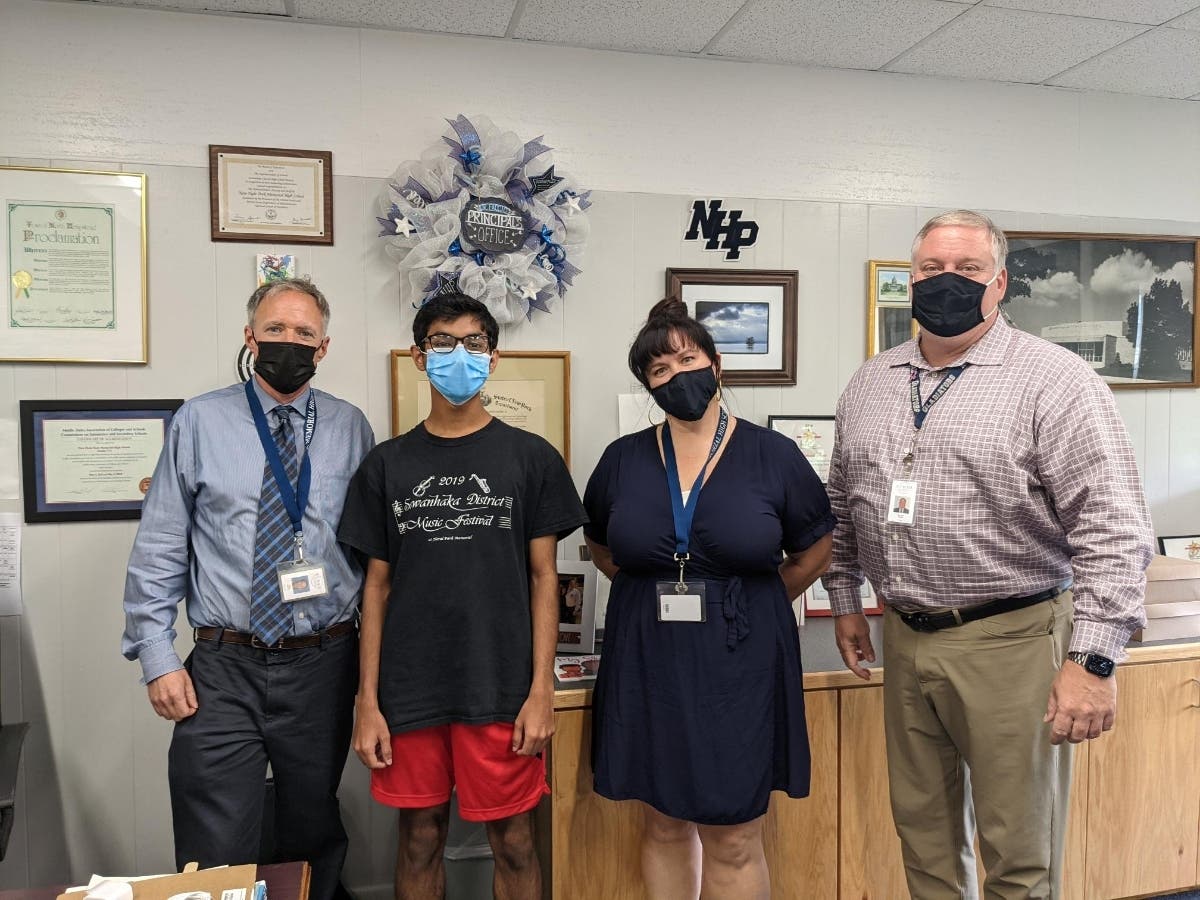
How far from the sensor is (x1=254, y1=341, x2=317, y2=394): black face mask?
1.80 meters

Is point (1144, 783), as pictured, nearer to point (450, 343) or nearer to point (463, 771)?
point (463, 771)

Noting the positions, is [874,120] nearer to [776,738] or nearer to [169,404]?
[776,738]

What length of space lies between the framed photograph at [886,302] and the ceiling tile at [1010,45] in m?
0.61

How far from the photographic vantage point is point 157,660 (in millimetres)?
1736

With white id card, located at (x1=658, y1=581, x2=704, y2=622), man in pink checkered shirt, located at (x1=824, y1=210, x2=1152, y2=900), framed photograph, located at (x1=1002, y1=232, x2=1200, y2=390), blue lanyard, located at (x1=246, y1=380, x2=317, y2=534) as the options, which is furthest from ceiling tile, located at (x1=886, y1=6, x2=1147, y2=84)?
blue lanyard, located at (x1=246, y1=380, x2=317, y2=534)

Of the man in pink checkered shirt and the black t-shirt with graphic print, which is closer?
the man in pink checkered shirt

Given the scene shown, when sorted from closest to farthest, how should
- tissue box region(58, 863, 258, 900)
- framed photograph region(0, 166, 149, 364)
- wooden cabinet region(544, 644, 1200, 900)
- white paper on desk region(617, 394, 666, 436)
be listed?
tissue box region(58, 863, 258, 900) < wooden cabinet region(544, 644, 1200, 900) < framed photograph region(0, 166, 149, 364) < white paper on desk region(617, 394, 666, 436)

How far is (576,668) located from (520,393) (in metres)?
0.79

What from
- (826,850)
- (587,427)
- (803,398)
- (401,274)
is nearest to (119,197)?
(401,274)

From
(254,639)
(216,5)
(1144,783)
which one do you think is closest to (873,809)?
(1144,783)

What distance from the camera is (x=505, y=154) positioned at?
7.84ft

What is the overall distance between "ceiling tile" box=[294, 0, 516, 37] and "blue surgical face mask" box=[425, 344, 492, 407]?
3.50 ft

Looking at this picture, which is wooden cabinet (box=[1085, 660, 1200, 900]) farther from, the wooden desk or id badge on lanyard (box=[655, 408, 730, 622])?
the wooden desk

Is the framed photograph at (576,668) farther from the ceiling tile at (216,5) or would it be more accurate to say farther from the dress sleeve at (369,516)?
the ceiling tile at (216,5)
